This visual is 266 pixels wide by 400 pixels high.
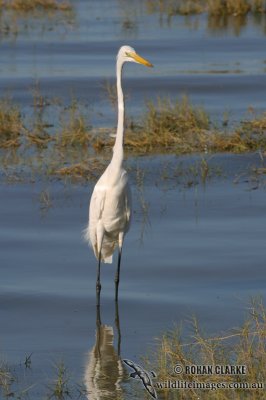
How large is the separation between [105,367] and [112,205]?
193 centimetres

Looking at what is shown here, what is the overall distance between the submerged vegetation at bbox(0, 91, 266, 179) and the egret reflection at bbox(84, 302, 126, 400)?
4.81 meters

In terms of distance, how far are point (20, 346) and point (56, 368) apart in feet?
1.78

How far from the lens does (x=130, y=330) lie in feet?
25.7

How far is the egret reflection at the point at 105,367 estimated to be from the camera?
661 cm

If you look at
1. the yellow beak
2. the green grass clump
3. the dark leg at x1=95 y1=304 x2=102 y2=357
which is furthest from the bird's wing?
the green grass clump

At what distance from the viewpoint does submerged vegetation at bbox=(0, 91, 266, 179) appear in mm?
13102

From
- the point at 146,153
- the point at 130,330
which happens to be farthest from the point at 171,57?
the point at 130,330

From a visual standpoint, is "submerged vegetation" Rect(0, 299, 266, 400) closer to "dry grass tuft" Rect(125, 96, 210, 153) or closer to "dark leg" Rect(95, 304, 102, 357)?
"dark leg" Rect(95, 304, 102, 357)

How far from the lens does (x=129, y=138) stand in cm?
1343

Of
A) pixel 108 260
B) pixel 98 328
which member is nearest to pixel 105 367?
pixel 98 328

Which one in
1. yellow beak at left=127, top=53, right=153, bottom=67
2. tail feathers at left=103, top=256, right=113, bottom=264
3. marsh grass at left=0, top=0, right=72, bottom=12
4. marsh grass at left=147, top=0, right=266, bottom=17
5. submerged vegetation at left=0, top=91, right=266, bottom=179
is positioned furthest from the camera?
marsh grass at left=0, top=0, right=72, bottom=12

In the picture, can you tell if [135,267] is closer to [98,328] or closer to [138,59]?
[98,328]

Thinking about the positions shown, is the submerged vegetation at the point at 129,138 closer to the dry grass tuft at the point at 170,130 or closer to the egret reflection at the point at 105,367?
the dry grass tuft at the point at 170,130

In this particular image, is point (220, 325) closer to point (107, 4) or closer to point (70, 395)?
point (70, 395)
